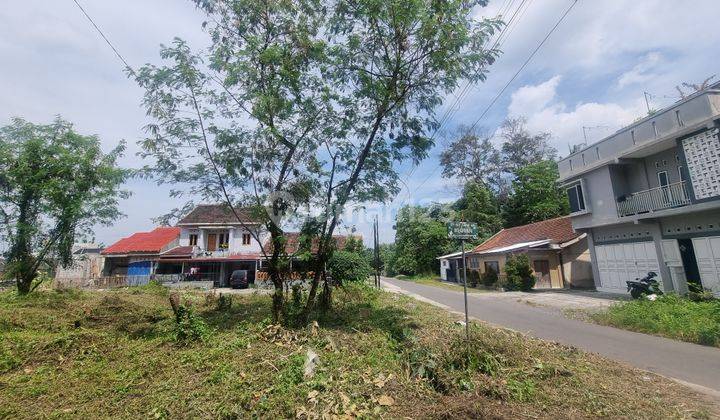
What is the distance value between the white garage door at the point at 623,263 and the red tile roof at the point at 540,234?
314 cm

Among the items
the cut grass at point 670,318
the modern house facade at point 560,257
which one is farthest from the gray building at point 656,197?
the cut grass at point 670,318

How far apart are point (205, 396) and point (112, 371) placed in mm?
2595

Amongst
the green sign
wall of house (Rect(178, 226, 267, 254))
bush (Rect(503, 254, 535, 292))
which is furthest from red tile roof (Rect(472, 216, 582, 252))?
wall of house (Rect(178, 226, 267, 254))

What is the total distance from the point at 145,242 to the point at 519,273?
31.6 metres

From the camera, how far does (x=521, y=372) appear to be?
5.50 metres

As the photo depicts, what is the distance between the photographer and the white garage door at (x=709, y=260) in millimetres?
12812

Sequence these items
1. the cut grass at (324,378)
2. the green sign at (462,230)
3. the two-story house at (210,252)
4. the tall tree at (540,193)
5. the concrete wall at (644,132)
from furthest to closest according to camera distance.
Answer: the tall tree at (540,193) < the two-story house at (210,252) < the concrete wall at (644,132) < the green sign at (462,230) < the cut grass at (324,378)

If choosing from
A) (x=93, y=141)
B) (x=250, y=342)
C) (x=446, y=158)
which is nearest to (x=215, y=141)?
(x=250, y=342)

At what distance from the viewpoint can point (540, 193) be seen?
34.1 m

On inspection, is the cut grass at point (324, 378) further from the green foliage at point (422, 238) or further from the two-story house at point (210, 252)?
the green foliage at point (422, 238)

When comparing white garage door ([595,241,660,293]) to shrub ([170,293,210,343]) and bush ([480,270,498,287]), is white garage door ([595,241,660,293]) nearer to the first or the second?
bush ([480,270,498,287])

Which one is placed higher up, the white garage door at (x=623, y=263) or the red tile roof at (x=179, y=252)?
the red tile roof at (x=179, y=252)

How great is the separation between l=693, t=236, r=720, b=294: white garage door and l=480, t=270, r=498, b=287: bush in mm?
12602

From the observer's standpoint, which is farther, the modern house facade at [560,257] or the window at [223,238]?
the window at [223,238]
